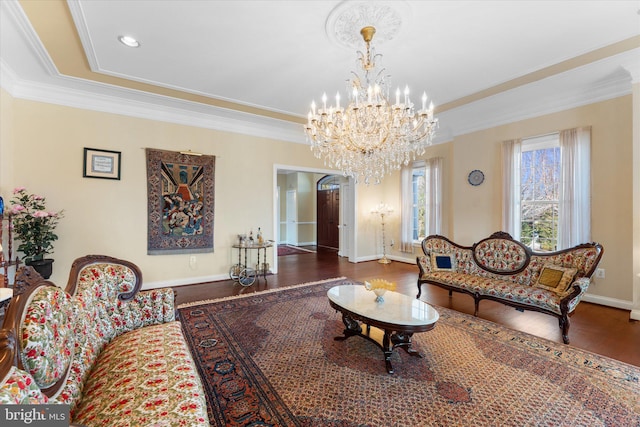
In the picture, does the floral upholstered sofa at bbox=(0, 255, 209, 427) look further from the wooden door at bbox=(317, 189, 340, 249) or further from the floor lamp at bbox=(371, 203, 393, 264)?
the wooden door at bbox=(317, 189, 340, 249)

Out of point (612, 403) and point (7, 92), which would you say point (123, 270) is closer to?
point (7, 92)

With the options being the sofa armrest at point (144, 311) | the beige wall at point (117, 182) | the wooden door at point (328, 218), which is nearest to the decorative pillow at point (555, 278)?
the sofa armrest at point (144, 311)

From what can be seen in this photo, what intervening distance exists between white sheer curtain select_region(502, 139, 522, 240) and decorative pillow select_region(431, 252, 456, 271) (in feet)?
4.34

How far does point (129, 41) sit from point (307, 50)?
6.07ft

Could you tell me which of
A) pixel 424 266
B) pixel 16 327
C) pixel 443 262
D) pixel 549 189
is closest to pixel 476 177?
pixel 549 189

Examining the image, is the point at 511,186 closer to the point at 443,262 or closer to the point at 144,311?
the point at 443,262

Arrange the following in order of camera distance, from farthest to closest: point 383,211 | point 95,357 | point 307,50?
point 383,211 → point 307,50 → point 95,357

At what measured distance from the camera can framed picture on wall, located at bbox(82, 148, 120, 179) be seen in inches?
160

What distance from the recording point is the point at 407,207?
6695mm

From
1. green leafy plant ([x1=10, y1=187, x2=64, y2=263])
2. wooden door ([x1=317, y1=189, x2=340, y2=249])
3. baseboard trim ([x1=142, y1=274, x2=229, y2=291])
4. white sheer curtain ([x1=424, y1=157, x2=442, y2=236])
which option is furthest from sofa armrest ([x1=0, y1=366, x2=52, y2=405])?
wooden door ([x1=317, y1=189, x2=340, y2=249])

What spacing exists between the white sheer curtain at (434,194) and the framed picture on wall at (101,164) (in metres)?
5.94

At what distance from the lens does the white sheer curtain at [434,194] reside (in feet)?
19.6

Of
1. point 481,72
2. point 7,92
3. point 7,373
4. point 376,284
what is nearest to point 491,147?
point 481,72

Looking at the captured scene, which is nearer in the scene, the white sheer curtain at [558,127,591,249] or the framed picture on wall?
the white sheer curtain at [558,127,591,249]
